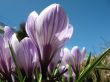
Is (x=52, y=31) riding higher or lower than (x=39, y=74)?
higher

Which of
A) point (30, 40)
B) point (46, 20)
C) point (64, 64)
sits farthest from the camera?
point (64, 64)

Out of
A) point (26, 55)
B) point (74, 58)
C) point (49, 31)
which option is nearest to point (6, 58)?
point (26, 55)

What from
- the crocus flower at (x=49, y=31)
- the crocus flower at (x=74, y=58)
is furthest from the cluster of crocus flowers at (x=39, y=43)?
the crocus flower at (x=74, y=58)

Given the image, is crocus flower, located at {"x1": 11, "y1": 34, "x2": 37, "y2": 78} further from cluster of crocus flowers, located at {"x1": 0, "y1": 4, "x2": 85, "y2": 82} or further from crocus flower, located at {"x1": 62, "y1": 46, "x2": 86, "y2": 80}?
crocus flower, located at {"x1": 62, "y1": 46, "x2": 86, "y2": 80}

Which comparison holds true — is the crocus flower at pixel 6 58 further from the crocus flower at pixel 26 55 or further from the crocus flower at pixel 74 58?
the crocus flower at pixel 74 58

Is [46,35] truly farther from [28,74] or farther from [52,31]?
[28,74]

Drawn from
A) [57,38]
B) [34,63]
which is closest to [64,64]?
[34,63]
